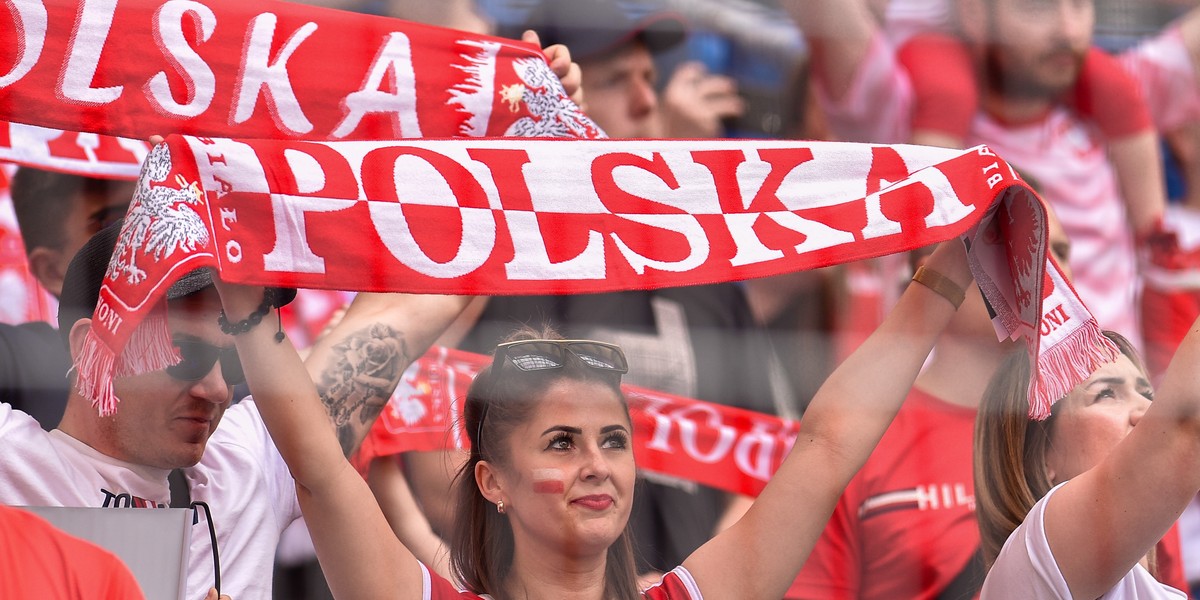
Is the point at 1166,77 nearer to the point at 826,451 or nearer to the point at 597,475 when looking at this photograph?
the point at 826,451

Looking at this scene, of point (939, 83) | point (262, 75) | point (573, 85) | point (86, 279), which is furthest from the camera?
point (939, 83)

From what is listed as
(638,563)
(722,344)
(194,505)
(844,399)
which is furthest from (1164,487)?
(194,505)

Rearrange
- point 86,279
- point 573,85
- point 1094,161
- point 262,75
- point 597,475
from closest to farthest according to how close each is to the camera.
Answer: point 597,475
point 86,279
point 262,75
point 573,85
point 1094,161

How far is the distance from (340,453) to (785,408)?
2.91ft

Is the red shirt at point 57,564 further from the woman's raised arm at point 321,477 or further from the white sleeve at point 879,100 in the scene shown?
the white sleeve at point 879,100

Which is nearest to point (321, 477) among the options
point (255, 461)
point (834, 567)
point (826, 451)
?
point (255, 461)

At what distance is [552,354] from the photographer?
5.01ft

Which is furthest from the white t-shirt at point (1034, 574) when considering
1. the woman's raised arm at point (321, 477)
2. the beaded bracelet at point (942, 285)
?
the woman's raised arm at point (321, 477)

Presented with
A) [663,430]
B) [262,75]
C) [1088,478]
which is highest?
[262,75]

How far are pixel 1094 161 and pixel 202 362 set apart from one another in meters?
1.45

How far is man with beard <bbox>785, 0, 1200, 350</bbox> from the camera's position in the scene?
208 centimetres

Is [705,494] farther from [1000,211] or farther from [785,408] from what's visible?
[1000,211]

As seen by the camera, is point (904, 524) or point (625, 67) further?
point (625, 67)

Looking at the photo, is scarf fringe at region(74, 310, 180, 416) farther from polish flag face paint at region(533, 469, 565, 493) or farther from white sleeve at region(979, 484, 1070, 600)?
white sleeve at region(979, 484, 1070, 600)
